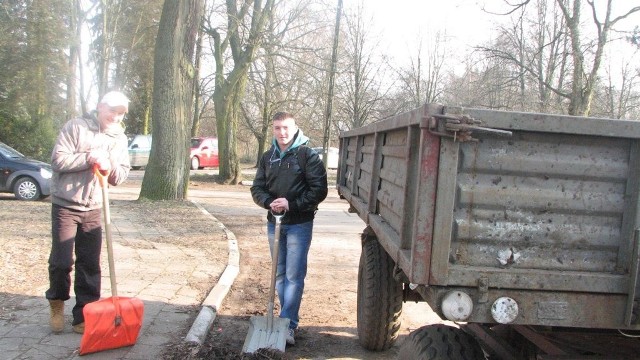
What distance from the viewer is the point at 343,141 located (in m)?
6.34

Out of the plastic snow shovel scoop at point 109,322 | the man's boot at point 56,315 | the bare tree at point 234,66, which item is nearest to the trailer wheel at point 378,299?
the plastic snow shovel scoop at point 109,322

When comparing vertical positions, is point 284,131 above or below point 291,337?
above

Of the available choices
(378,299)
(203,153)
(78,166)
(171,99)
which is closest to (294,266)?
(378,299)

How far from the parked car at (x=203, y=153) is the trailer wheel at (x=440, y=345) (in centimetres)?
2719

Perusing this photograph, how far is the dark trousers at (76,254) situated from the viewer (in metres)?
4.09

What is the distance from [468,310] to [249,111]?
108ft

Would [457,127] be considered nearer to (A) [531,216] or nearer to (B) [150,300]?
(A) [531,216]

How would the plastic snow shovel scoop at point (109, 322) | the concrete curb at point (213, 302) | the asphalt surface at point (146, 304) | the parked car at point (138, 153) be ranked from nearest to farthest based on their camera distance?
the plastic snow shovel scoop at point (109, 322) → the asphalt surface at point (146, 304) → the concrete curb at point (213, 302) → the parked car at point (138, 153)

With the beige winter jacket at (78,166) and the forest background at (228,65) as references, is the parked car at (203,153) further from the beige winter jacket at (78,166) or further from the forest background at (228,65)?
the beige winter jacket at (78,166)

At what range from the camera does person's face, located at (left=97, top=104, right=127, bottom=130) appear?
13.8ft

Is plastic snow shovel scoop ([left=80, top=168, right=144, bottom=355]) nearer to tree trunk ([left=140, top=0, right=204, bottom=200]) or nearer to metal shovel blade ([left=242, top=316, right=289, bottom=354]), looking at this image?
metal shovel blade ([left=242, top=316, right=289, bottom=354])

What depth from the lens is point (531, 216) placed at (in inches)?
92.3

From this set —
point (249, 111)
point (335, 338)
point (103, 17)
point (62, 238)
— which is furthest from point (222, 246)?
point (249, 111)

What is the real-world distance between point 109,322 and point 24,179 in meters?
9.98
